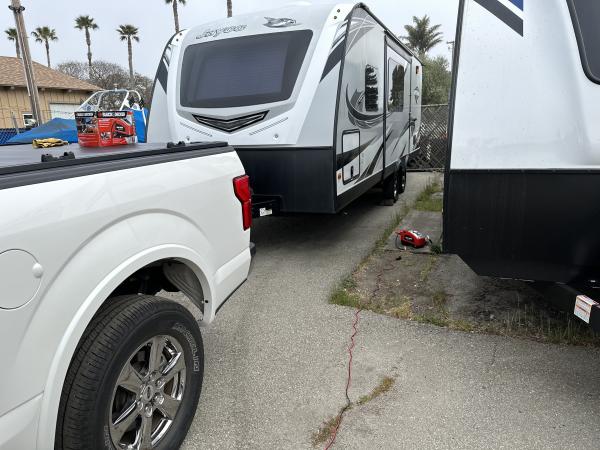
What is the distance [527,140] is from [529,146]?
4cm

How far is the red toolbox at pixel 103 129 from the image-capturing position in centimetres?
309

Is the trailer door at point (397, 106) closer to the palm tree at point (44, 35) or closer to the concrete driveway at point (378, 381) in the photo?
the concrete driveway at point (378, 381)

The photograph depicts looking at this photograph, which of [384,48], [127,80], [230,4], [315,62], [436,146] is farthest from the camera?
[127,80]

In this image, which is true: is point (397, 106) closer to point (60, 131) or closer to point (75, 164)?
point (75, 164)

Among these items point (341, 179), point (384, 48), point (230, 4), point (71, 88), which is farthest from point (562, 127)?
point (71, 88)

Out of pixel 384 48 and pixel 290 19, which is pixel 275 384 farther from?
pixel 384 48

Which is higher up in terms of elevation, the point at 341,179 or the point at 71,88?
the point at 71,88

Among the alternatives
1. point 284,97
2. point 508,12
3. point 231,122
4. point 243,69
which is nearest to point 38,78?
point 243,69

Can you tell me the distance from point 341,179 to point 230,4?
24.8m

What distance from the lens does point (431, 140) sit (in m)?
14.4

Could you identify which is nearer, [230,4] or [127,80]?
[230,4]

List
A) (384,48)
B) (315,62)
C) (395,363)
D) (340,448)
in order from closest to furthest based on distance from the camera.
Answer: (340,448)
(395,363)
(315,62)
(384,48)

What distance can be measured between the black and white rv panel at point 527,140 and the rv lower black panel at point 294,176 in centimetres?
241

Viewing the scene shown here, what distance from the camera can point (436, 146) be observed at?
46.9 ft
